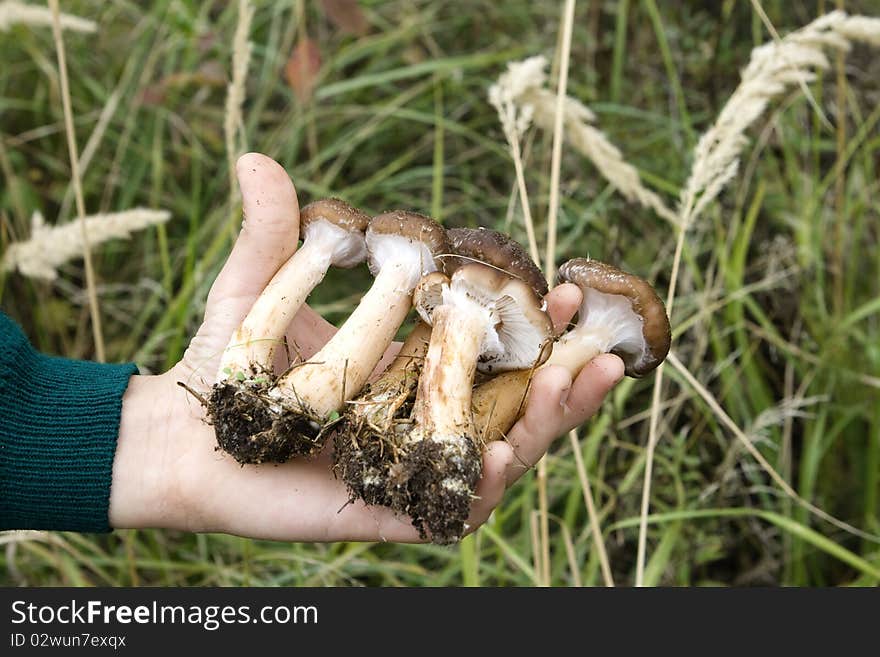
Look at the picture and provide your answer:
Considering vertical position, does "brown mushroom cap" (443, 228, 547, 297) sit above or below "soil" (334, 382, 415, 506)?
above

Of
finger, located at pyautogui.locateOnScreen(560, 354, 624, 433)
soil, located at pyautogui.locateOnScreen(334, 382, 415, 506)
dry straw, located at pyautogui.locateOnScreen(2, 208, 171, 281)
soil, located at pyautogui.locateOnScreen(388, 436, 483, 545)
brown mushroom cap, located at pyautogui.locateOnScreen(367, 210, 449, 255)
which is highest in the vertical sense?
dry straw, located at pyautogui.locateOnScreen(2, 208, 171, 281)

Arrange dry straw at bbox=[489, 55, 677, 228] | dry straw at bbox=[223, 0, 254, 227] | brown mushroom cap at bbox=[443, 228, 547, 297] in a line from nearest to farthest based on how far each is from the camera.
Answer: brown mushroom cap at bbox=[443, 228, 547, 297] < dry straw at bbox=[489, 55, 677, 228] < dry straw at bbox=[223, 0, 254, 227]

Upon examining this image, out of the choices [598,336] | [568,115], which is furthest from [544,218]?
[598,336]

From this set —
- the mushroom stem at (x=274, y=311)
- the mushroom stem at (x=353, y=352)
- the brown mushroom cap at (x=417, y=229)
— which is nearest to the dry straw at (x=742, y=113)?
the brown mushroom cap at (x=417, y=229)

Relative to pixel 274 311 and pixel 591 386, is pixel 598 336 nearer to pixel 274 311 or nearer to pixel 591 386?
pixel 591 386

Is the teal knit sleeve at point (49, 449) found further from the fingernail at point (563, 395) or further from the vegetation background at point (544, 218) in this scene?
the fingernail at point (563, 395)

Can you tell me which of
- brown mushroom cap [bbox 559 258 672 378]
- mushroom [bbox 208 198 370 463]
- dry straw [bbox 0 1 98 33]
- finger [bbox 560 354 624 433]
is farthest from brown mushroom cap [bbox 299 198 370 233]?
dry straw [bbox 0 1 98 33]

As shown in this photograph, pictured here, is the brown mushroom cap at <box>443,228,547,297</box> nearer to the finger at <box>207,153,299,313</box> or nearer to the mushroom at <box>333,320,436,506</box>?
the mushroom at <box>333,320,436,506</box>
